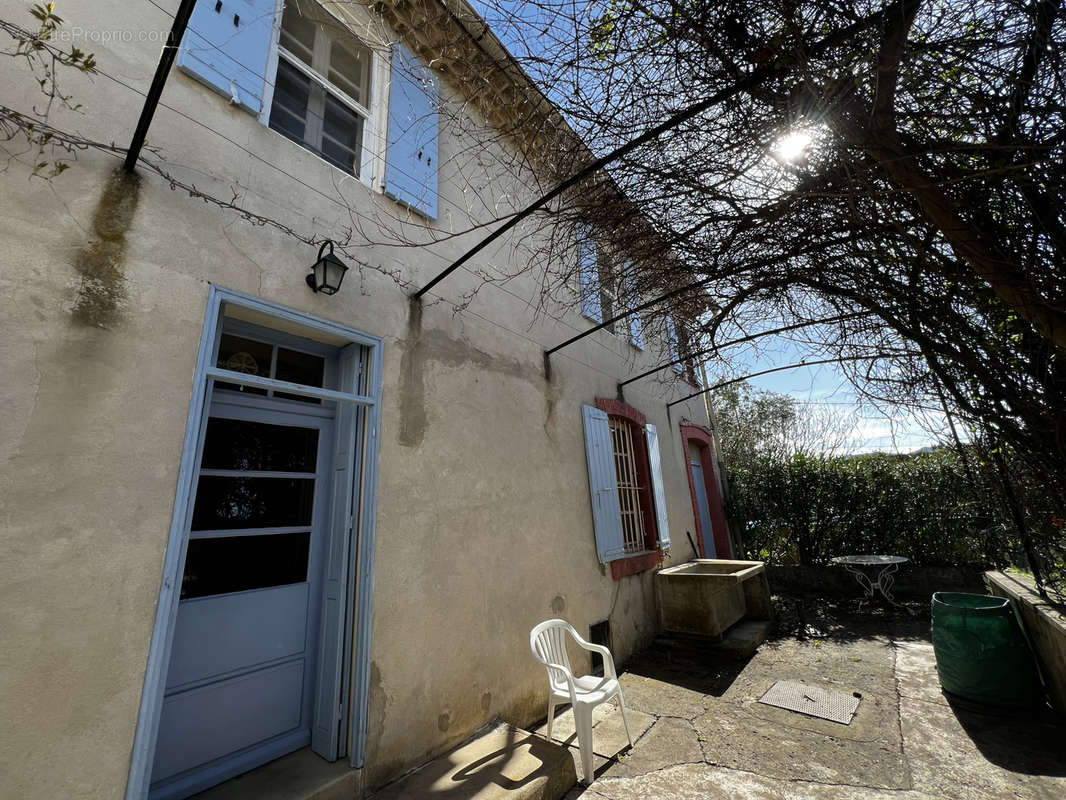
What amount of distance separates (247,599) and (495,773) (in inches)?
66.2

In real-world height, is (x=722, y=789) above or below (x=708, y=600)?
below

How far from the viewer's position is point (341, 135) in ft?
11.0

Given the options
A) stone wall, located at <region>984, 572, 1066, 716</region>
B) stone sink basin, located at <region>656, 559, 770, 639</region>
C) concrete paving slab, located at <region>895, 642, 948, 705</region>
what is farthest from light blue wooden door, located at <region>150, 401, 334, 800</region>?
stone wall, located at <region>984, 572, 1066, 716</region>

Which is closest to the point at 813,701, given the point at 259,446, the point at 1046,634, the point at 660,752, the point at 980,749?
the point at 980,749

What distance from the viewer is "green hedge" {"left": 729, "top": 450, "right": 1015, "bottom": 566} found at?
653cm

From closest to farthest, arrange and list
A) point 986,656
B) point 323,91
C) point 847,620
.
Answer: point 323,91, point 986,656, point 847,620

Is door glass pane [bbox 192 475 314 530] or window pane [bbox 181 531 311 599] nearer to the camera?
window pane [bbox 181 531 311 599]

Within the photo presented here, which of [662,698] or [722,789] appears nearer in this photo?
[722,789]

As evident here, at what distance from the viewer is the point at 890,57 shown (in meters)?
1.56

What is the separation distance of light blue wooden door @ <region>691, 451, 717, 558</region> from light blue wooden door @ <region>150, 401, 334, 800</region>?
6.26 m

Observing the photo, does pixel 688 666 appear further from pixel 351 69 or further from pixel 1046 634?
pixel 351 69

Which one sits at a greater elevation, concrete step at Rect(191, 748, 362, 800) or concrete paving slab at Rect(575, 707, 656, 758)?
concrete step at Rect(191, 748, 362, 800)

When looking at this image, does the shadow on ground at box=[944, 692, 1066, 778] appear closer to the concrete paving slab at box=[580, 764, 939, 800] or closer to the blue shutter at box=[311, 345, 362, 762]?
the concrete paving slab at box=[580, 764, 939, 800]

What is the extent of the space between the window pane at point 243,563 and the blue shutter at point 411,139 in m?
2.56
